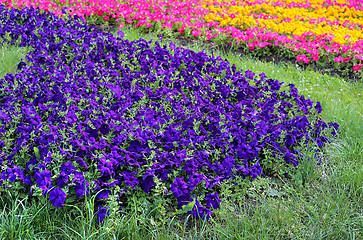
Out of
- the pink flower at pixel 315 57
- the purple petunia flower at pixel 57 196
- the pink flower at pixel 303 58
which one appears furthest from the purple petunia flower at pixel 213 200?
the pink flower at pixel 315 57

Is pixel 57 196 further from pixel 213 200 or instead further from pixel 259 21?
pixel 259 21

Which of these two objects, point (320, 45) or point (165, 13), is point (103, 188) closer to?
point (320, 45)

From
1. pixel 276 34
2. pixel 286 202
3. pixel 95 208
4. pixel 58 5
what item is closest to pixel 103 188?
pixel 95 208

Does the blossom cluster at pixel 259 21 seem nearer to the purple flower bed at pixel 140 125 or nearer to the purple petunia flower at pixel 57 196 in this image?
the purple flower bed at pixel 140 125

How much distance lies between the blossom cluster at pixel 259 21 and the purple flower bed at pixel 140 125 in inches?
73.2

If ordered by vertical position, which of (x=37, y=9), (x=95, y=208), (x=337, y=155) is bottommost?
(x=95, y=208)

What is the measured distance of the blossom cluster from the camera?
20.5 ft

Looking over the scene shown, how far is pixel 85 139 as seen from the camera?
320cm

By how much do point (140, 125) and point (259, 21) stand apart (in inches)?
199

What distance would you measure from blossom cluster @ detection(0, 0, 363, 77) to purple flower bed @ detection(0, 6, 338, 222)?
1860 mm

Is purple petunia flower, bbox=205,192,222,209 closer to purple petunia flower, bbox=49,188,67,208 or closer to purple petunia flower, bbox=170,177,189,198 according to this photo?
purple petunia flower, bbox=170,177,189,198

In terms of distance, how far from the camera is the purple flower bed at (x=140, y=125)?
291 centimetres

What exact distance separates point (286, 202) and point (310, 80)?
3064 millimetres

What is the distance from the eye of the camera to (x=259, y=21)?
7.50 meters
